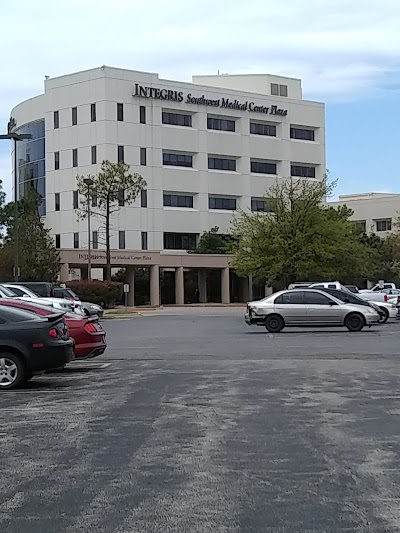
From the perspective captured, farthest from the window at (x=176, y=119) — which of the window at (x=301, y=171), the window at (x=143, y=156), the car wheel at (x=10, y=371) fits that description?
the car wheel at (x=10, y=371)

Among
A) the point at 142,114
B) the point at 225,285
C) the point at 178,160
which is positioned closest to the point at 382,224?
the point at 225,285

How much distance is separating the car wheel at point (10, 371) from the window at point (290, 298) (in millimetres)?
18363

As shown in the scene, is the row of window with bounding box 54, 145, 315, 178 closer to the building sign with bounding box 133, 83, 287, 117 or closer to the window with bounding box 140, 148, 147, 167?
the window with bounding box 140, 148, 147, 167

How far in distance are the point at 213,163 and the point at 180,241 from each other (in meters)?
8.54

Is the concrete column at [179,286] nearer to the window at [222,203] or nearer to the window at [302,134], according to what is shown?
the window at [222,203]

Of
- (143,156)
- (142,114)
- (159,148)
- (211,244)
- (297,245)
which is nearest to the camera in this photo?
(297,245)

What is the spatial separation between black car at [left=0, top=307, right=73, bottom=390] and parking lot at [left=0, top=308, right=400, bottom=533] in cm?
38

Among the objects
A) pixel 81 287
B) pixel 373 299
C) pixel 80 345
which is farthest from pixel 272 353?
pixel 81 287

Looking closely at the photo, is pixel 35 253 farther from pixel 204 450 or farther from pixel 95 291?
pixel 204 450

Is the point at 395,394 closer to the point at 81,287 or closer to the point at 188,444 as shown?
the point at 188,444

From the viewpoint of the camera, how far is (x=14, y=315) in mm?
15586

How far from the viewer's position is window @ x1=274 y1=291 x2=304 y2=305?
32531mm

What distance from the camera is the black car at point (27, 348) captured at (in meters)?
15.2

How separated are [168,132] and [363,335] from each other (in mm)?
57832
